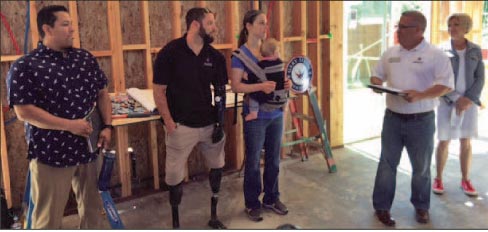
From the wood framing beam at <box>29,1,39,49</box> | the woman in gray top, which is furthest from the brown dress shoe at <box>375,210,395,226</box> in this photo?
the wood framing beam at <box>29,1,39,49</box>

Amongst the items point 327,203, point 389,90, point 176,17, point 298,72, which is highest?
point 176,17

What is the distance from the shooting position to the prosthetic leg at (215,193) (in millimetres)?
3094

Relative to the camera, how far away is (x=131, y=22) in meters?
3.79

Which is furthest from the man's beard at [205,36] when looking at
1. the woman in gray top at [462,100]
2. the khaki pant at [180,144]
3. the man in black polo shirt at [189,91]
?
the woman in gray top at [462,100]

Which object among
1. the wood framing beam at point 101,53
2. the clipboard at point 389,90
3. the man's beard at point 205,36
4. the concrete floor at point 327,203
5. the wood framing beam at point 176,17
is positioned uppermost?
the wood framing beam at point 176,17

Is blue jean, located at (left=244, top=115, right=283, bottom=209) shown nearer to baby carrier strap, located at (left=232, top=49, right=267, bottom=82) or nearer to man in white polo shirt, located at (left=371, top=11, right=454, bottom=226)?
baby carrier strap, located at (left=232, top=49, right=267, bottom=82)

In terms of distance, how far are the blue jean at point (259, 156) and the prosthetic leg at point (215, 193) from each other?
223 mm

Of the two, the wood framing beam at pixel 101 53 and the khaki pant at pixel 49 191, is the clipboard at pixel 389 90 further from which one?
the wood framing beam at pixel 101 53

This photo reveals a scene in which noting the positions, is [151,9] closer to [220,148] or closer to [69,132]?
[220,148]

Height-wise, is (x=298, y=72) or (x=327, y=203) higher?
(x=298, y=72)

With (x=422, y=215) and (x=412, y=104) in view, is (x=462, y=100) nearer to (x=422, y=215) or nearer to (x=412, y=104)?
(x=412, y=104)

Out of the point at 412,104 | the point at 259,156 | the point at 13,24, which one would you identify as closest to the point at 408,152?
the point at 412,104

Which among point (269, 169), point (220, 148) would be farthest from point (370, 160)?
point (220, 148)

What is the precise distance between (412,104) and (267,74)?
97cm
